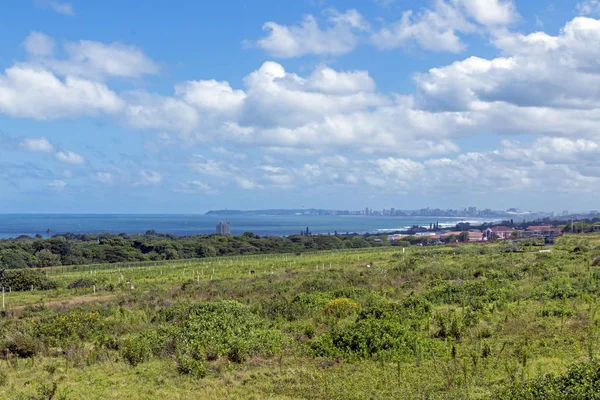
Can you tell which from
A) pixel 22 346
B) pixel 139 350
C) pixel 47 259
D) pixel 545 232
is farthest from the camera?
pixel 545 232

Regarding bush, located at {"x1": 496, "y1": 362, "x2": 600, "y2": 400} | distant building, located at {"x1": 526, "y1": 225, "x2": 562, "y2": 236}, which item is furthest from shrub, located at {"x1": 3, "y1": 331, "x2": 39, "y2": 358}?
distant building, located at {"x1": 526, "y1": 225, "x2": 562, "y2": 236}

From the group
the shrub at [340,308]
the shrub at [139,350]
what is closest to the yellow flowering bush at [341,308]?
the shrub at [340,308]

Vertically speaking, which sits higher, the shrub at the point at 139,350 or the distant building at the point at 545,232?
the shrub at the point at 139,350

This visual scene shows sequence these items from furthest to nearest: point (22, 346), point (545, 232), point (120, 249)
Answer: point (545, 232) < point (120, 249) < point (22, 346)

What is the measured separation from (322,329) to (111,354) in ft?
21.6

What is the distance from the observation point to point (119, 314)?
22.1 metres

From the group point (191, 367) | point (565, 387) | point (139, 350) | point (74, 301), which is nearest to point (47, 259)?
point (74, 301)

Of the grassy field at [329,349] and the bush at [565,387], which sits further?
the grassy field at [329,349]

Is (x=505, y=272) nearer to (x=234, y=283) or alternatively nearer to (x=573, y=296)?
(x=573, y=296)

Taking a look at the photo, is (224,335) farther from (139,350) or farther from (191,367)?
(191,367)

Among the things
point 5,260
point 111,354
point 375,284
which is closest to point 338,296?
point 375,284

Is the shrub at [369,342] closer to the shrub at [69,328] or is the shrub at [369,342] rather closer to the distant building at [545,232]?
the shrub at [69,328]

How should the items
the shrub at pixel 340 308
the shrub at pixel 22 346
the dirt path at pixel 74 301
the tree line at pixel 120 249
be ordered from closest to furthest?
1. the shrub at pixel 22 346
2. the shrub at pixel 340 308
3. the dirt path at pixel 74 301
4. the tree line at pixel 120 249

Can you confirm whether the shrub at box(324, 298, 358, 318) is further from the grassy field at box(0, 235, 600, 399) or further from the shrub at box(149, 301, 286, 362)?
the shrub at box(149, 301, 286, 362)
